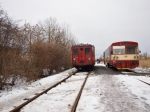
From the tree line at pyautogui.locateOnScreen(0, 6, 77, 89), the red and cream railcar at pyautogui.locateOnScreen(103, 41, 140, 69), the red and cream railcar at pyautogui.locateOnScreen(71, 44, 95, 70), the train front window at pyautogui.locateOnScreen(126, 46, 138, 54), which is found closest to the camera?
the tree line at pyautogui.locateOnScreen(0, 6, 77, 89)

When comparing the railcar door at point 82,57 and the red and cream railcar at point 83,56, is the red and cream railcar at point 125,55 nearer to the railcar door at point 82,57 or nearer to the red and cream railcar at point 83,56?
the red and cream railcar at point 83,56

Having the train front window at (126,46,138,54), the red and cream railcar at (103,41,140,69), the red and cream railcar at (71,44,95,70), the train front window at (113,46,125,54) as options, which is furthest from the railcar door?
the train front window at (126,46,138,54)

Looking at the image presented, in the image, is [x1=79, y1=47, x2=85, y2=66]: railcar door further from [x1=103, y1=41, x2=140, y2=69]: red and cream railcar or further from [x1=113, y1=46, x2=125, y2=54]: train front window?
[x1=113, y1=46, x2=125, y2=54]: train front window

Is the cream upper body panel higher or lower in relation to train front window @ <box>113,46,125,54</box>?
lower

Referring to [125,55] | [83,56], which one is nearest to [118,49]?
[125,55]

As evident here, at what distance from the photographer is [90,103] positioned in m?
5.32

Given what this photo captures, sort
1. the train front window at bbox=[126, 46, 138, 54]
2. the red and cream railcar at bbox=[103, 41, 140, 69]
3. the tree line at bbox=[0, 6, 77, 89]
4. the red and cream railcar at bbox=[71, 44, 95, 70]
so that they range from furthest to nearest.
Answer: the red and cream railcar at bbox=[71, 44, 95, 70], the train front window at bbox=[126, 46, 138, 54], the red and cream railcar at bbox=[103, 41, 140, 69], the tree line at bbox=[0, 6, 77, 89]

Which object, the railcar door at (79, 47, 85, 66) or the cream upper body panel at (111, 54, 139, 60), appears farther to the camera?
the railcar door at (79, 47, 85, 66)

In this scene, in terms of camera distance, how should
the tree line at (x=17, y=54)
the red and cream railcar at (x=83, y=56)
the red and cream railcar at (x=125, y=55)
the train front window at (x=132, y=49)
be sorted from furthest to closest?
the red and cream railcar at (x=83, y=56) → the train front window at (x=132, y=49) → the red and cream railcar at (x=125, y=55) → the tree line at (x=17, y=54)

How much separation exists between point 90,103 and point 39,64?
28.1 ft

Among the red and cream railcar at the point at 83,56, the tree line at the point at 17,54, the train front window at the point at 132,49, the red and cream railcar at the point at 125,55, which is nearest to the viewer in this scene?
the tree line at the point at 17,54

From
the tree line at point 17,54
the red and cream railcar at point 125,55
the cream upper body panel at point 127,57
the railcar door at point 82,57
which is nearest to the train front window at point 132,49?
the red and cream railcar at point 125,55

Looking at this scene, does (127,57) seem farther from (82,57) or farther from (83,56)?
(82,57)

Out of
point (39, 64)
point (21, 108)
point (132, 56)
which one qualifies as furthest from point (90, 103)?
point (132, 56)
